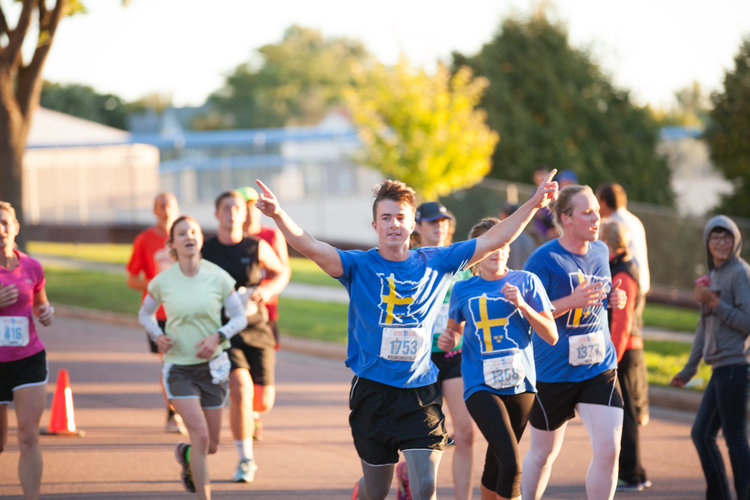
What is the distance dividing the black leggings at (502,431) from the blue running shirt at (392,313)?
502 mm

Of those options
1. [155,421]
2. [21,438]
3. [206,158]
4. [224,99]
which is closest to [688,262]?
[155,421]

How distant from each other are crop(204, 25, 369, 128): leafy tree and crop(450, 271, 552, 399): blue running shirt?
271ft

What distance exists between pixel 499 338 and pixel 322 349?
8229mm

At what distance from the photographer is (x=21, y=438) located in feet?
19.1

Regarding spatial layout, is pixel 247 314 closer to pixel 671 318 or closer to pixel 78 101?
pixel 671 318

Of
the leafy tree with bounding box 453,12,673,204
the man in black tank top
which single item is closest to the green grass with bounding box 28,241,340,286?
the leafy tree with bounding box 453,12,673,204

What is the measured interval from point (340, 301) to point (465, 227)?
5098 millimetres

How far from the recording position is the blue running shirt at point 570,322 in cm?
552

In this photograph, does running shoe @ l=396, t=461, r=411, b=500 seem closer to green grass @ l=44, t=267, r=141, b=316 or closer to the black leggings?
the black leggings

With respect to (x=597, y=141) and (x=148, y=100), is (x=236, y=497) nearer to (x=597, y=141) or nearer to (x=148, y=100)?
(x=597, y=141)

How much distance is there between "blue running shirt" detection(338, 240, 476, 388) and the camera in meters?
4.73

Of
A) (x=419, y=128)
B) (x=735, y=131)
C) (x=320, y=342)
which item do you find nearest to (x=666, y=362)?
(x=320, y=342)

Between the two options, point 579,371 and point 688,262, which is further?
point 688,262

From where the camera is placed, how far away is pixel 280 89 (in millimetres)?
99438
